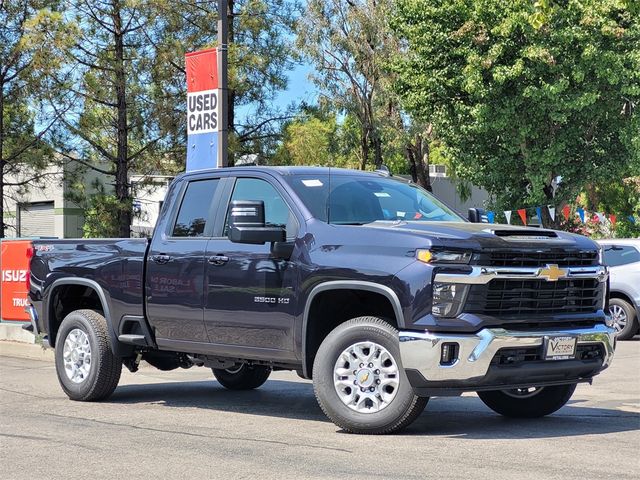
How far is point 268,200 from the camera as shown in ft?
28.8

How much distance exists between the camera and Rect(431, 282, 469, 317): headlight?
7.25 m

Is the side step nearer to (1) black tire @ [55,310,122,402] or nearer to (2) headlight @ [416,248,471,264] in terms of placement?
(1) black tire @ [55,310,122,402]

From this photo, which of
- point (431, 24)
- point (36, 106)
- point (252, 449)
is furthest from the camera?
point (431, 24)

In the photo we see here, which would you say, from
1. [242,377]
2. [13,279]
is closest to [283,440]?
[242,377]

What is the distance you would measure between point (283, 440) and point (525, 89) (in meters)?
28.0

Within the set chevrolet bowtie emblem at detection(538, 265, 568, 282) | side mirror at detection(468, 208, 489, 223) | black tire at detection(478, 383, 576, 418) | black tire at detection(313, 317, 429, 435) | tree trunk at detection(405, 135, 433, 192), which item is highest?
tree trunk at detection(405, 135, 433, 192)

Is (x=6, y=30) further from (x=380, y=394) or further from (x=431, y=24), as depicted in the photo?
(x=380, y=394)

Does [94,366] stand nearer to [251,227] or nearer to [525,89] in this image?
[251,227]

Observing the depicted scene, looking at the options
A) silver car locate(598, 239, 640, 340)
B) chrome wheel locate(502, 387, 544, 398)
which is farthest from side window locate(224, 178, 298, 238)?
silver car locate(598, 239, 640, 340)

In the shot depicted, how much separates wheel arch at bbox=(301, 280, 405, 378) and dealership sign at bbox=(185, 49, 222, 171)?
787 cm

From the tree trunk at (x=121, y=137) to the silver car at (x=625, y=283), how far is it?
1337 cm

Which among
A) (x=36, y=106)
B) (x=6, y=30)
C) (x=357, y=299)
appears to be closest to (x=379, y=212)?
(x=357, y=299)

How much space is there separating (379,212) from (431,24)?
28.9 metres

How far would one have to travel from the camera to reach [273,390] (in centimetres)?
1111
